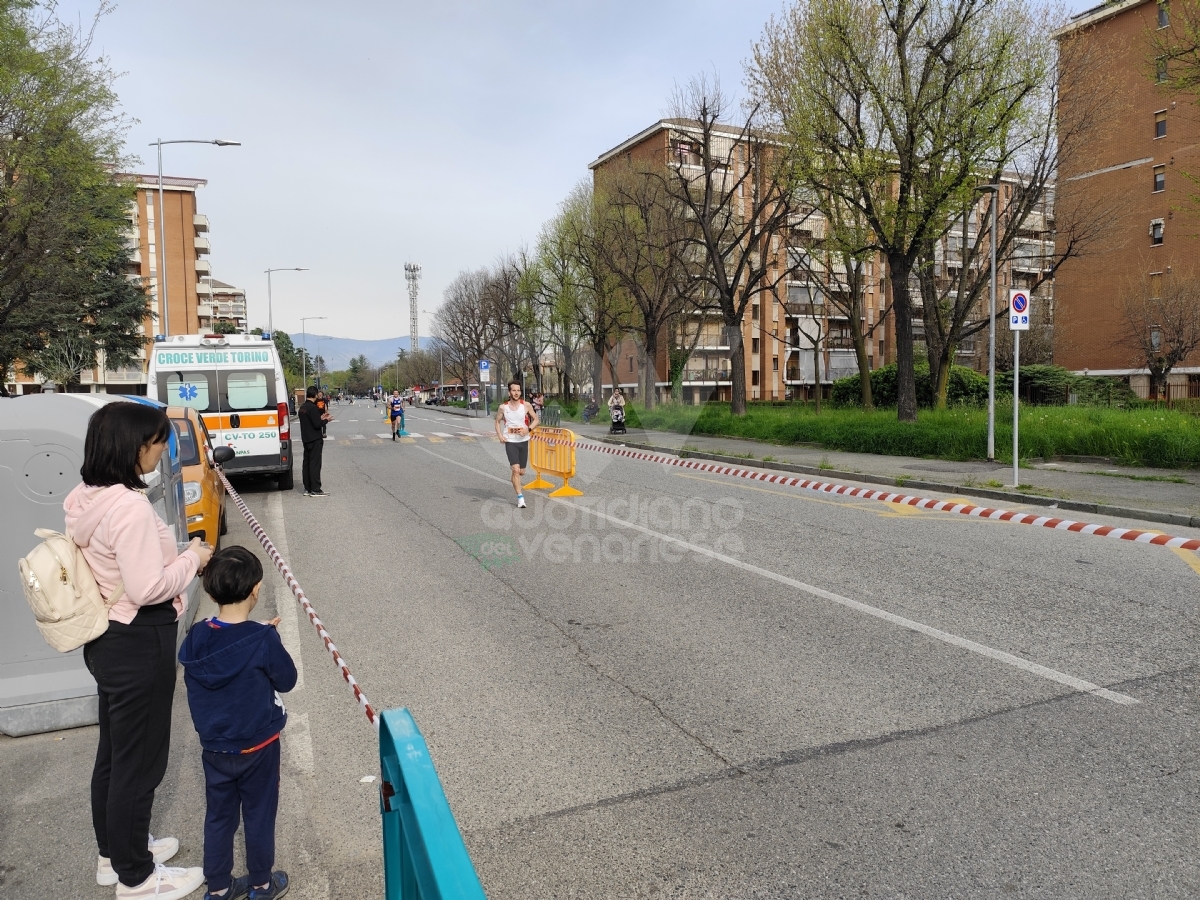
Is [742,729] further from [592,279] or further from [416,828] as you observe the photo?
[592,279]

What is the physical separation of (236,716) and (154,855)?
90 cm

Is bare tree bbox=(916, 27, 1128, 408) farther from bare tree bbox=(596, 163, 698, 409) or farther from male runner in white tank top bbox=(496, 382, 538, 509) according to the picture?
male runner in white tank top bbox=(496, 382, 538, 509)

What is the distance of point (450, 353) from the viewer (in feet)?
274

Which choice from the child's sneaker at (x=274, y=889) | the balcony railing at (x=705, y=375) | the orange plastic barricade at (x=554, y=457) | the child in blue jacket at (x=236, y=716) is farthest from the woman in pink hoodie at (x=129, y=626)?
the balcony railing at (x=705, y=375)

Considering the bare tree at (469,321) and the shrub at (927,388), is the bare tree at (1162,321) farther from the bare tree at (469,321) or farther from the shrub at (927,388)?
the bare tree at (469,321)

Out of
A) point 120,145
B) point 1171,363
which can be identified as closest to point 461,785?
Answer: point 120,145

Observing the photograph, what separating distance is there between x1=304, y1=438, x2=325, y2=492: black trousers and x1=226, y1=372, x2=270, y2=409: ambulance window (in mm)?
1010

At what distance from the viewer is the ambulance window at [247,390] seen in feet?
44.7

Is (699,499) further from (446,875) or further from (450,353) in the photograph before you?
(450,353)

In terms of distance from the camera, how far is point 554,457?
1514 cm

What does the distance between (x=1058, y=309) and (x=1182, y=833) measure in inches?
2011

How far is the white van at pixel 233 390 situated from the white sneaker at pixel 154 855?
10.8 meters

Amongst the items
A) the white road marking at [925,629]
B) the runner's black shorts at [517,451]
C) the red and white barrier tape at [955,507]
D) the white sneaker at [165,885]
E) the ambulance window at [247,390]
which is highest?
the ambulance window at [247,390]

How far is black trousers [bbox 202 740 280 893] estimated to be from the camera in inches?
116
